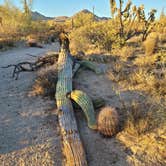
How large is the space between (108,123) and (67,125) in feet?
2.74

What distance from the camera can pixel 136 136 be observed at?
4.32 metres

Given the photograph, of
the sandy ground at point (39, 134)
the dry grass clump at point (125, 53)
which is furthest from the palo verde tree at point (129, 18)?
the sandy ground at point (39, 134)

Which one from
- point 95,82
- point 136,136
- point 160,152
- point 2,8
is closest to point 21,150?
point 136,136

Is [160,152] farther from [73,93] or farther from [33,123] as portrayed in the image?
[33,123]

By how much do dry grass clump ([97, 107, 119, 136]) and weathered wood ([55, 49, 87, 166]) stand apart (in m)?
0.51

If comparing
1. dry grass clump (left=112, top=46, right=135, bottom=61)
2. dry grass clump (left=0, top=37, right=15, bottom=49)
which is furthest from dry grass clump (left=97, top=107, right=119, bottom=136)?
dry grass clump (left=0, top=37, right=15, bottom=49)

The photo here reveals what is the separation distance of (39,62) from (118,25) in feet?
21.0

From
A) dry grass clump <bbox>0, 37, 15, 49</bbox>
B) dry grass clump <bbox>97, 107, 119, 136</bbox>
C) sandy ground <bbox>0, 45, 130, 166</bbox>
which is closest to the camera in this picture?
sandy ground <bbox>0, 45, 130, 166</bbox>

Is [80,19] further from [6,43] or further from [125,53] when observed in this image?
[125,53]

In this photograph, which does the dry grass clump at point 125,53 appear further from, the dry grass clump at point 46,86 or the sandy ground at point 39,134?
the dry grass clump at point 46,86

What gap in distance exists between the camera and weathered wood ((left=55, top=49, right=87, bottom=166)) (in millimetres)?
3787

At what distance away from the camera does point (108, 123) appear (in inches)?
Answer: 172

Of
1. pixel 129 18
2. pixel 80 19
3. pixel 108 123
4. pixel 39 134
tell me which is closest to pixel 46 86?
pixel 39 134

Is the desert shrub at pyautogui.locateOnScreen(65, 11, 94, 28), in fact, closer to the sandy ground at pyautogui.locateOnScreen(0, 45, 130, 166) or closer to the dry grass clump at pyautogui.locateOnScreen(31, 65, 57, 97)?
the dry grass clump at pyautogui.locateOnScreen(31, 65, 57, 97)
